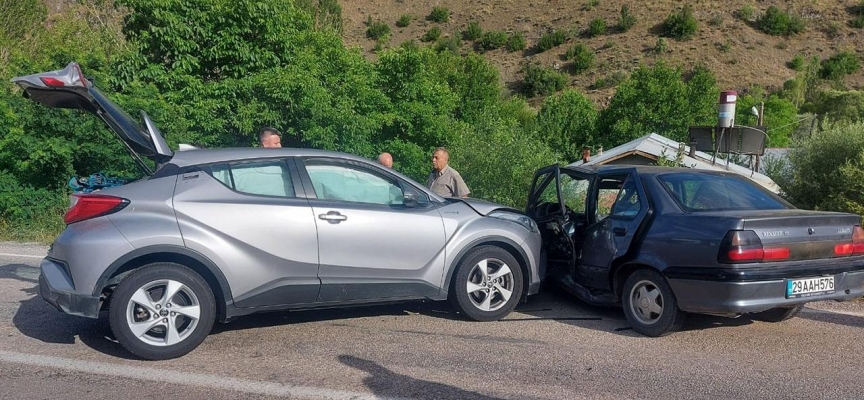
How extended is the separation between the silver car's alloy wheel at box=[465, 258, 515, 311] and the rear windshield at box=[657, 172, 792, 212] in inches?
63.6

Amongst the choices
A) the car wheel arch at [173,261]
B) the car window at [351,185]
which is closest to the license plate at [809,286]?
the car window at [351,185]

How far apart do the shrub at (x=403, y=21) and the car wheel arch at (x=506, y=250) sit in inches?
3388

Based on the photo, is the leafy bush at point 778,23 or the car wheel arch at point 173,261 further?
the leafy bush at point 778,23

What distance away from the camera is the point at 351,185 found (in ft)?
21.2

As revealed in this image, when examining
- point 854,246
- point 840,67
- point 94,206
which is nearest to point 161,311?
point 94,206

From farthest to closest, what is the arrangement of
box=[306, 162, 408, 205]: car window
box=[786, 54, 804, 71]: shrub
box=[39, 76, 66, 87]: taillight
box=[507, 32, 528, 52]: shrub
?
box=[507, 32, 528, 52]: shrub → box=[786, 54, 804, 71]: shrub → box=[306, 162, 408, 205]: car window → box=[39, 76, 66, 87]: taillight

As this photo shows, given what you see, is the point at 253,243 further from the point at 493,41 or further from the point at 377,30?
the point at 377,30

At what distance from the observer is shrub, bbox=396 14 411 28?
296 feet

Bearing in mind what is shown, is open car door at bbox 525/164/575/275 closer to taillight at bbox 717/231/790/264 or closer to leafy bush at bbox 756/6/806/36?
taillight at bbox 717/231/790/264

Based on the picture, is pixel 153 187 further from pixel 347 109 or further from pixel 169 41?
pixel 169 41

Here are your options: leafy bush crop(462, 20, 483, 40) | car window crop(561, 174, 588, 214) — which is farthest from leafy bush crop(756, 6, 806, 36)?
car window crop(561, 174, 588, 214)

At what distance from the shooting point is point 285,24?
53.8 feet

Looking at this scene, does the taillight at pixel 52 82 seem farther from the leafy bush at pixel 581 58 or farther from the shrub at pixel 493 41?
the shrub at pixel 493 41

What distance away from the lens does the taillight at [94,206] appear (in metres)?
5.66
